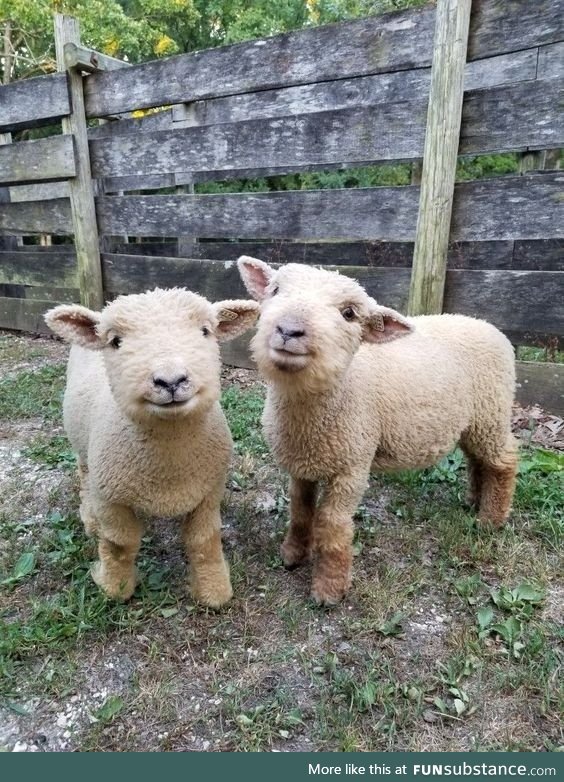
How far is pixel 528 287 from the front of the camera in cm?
404

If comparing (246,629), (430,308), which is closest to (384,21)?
(430,308)

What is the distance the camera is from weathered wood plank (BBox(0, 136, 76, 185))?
18.8 ft

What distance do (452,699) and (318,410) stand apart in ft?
4.31

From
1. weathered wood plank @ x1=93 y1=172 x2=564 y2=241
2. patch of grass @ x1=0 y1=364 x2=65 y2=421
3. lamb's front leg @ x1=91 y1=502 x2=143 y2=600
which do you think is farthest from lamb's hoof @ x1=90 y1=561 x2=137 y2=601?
weathered wood plank @ x1=93 y1=172 x2=564 y2=241

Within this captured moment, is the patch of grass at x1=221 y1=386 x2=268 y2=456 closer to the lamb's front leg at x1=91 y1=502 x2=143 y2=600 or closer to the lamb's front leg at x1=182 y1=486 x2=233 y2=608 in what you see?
the lamb's front leg at x1=182 y1=486 x2=233 y2=608

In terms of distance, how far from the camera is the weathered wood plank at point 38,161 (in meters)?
5.74

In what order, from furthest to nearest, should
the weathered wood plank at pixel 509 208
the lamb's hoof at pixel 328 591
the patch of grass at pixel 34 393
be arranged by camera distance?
1. the patch of grass at pixel 34 393
2. the weathered wood plank at pixel 509 208
3. the lamb's hoof at pixel 328 591

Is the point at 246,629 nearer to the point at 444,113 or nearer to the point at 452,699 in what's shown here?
the point at 452,699

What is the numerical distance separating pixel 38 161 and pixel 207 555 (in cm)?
514

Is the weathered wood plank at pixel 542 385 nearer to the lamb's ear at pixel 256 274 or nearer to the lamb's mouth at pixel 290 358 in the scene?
the lamb's ear at pixel 256 274

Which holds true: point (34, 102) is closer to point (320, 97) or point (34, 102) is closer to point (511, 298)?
point (320, 97)

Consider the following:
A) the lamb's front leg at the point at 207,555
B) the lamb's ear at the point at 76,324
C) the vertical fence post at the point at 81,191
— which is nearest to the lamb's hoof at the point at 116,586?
the lamb's front leg at the point at 207,555

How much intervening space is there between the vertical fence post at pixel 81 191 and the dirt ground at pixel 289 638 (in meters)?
2.92

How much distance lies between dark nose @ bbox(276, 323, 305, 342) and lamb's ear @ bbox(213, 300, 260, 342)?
0.35 meters
